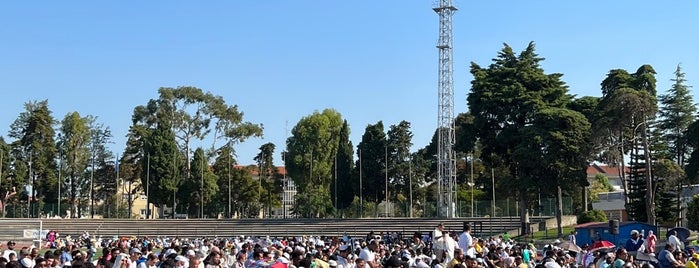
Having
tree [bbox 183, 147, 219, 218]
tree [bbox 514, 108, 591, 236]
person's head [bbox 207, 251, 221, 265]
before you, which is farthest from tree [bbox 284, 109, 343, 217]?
person's head [bbox 207, 251, 221, 265]

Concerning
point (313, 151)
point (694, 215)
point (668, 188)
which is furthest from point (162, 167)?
point (694, 215)

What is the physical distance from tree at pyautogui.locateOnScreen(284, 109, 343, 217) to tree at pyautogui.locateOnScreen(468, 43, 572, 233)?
2873 cm

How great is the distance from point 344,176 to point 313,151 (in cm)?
563

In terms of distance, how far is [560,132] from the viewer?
55.3 m

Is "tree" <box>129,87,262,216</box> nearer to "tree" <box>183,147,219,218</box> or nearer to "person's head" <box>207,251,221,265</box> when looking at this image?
"tree" <box>183,147,219,218</box>

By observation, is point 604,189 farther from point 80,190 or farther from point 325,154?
point 80,190

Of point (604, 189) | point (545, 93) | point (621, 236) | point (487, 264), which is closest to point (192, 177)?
point (545, 93)

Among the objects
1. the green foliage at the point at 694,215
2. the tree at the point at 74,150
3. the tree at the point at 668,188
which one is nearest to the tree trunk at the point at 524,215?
the tree at the point at 668,188

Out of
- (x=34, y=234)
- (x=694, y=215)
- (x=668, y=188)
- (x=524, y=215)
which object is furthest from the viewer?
(x=34, y=234)

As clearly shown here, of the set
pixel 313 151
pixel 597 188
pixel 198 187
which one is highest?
pixel 313 151

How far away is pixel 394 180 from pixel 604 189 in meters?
23.7

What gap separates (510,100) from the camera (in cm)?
6009

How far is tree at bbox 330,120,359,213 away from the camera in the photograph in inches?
3408

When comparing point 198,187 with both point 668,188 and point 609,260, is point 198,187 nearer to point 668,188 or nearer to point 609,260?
point 668,188
